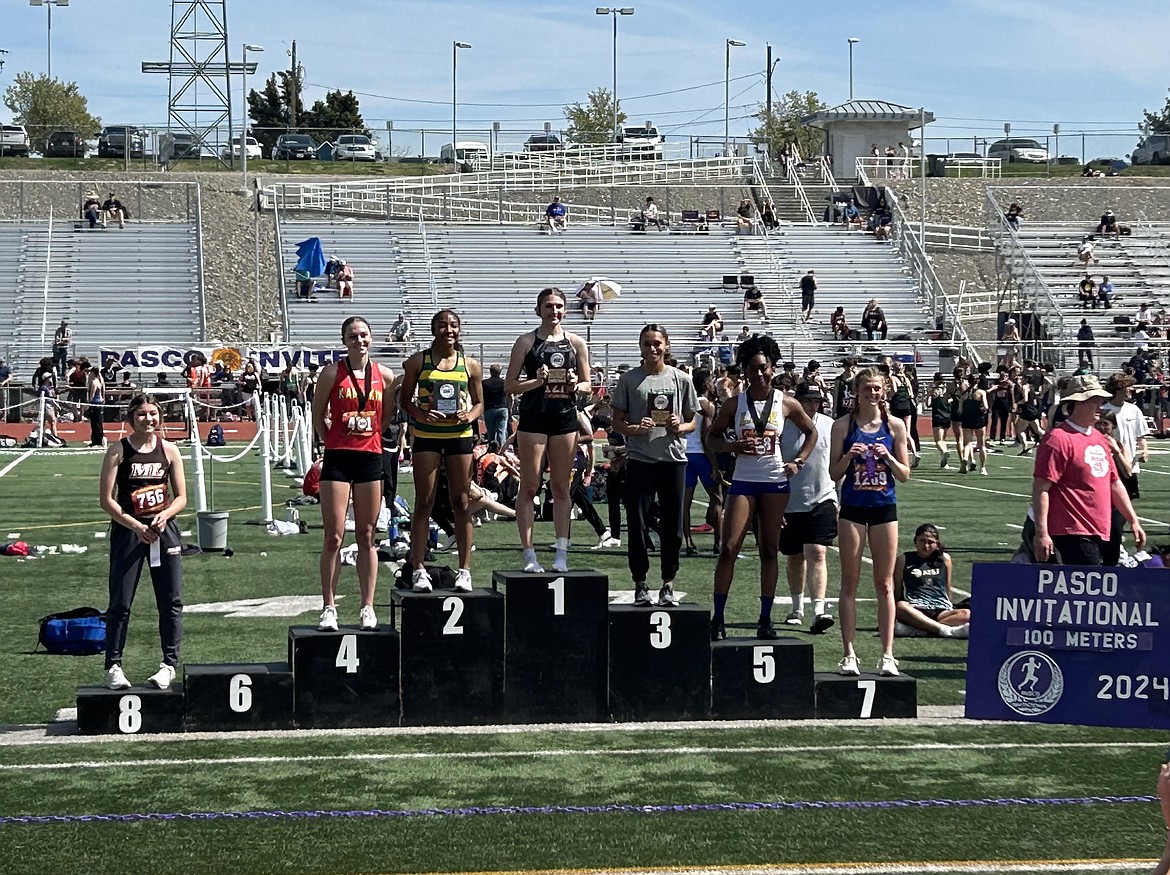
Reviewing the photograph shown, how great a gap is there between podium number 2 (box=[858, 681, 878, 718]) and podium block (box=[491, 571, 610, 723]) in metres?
1.39

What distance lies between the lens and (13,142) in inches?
2502

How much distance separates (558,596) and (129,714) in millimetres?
2262

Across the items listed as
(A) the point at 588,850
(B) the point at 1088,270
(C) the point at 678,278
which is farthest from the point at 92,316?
(A) the point at 588,850

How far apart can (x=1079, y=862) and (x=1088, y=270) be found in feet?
150

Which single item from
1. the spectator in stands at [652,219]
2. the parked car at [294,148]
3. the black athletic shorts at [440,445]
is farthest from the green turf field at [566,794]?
the parked car at [294,148]

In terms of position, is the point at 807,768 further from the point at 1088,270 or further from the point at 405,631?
the point at 1088,270

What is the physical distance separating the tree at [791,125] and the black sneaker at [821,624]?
249 ft

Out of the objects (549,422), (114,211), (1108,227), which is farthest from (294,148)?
(549,422)

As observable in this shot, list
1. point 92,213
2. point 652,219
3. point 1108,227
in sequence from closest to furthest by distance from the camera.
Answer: point 92,213 < point 652,219 < point 1108,227

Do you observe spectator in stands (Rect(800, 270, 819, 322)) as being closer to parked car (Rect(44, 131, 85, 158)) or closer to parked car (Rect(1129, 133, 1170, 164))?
parked car (Rect(1129, 133, 1170, 164))

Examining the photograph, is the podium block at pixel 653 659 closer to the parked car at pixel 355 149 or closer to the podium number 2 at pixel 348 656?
the podium number 2 at pixel 348 656

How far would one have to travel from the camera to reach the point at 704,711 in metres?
9.43

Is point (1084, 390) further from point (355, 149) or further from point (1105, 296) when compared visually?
point (355, 149)

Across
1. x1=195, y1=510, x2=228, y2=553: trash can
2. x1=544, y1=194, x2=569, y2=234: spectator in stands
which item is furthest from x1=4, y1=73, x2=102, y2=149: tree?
x1=195, y1=510, x2=228, y2=553: trash can
